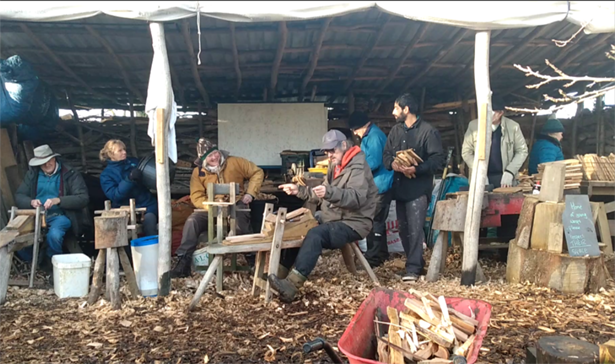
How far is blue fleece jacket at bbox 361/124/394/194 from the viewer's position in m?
6.75

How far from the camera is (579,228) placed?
534cm

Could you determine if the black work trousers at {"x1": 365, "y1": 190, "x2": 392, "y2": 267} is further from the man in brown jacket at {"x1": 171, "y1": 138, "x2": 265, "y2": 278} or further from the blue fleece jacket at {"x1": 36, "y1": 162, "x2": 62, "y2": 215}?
the blue fleece jacket at {"x1": 36, "y1": 162, "x2": 62, "y2": 215}

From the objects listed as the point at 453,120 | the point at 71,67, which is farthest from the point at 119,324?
the point at 453,120

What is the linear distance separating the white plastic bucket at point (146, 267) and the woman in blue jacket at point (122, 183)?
119cm

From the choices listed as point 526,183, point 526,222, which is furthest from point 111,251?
point 526,183

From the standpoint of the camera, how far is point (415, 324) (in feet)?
9.76

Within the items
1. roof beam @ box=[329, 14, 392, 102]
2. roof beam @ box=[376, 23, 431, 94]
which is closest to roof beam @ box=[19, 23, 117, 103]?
roof beam @ box=[329, 14, 392, 102]

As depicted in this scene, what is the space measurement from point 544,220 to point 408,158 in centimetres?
165

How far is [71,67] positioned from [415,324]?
6975mm

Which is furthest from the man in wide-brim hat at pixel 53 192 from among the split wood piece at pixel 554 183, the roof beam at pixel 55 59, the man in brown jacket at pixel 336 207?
the split wood piece at pixel 554 183

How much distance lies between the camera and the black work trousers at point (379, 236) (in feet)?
22.1

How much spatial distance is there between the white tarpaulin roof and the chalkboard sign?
1.86 meters

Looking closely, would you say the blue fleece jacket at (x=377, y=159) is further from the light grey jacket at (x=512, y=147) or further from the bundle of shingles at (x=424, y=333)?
the bundle of shingles at (x=424, y=333)

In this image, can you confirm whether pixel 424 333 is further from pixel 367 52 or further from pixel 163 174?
pixel 367 52
